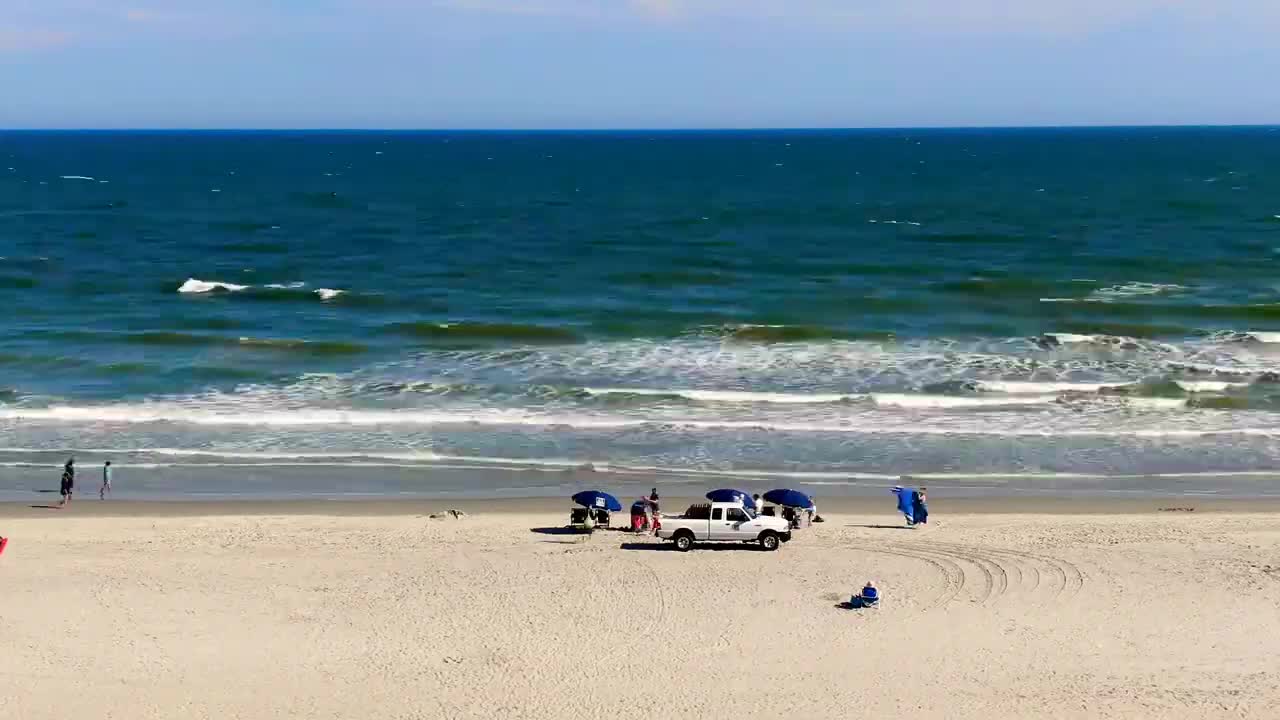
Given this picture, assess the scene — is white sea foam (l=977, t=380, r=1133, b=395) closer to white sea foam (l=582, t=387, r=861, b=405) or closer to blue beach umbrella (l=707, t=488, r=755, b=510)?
white sea foam (l=582, t=387, r=861, b=405)

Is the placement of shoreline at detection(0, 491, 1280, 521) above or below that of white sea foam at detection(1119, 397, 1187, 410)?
below

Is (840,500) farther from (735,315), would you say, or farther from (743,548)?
(735,315)

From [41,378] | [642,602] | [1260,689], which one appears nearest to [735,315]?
[41,378]

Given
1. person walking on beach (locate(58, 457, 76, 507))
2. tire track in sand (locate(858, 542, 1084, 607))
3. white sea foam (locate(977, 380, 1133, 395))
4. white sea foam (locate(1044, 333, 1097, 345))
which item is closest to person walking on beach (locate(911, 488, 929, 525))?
tire track in sand (locate(858, 542, 1084, 607))

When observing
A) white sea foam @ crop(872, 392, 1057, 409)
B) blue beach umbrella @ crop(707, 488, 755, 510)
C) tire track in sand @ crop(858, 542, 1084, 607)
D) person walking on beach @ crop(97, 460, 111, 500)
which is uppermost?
white sea foam @ crop(872, 392, 1057, 409)

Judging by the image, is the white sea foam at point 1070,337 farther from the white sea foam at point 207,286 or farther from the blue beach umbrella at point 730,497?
the white sea foam at point 207,286

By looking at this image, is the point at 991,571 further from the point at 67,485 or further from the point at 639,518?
the point at 67,485
